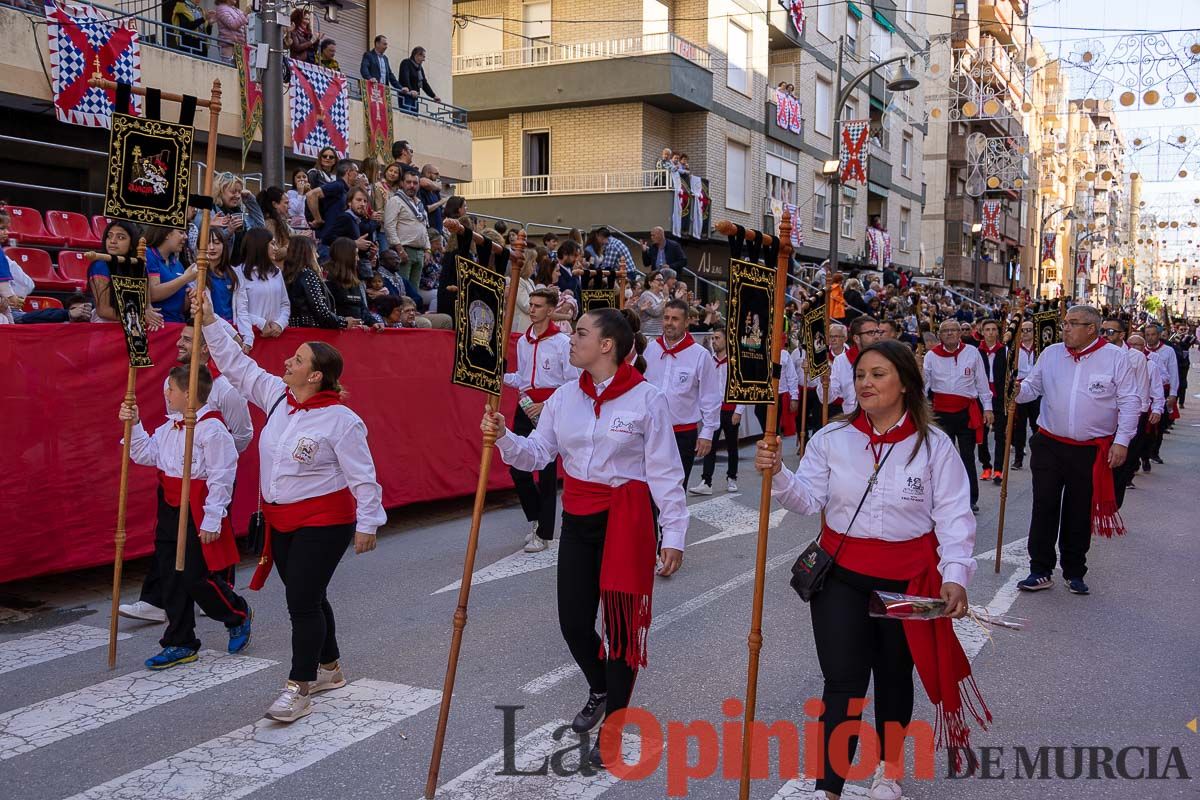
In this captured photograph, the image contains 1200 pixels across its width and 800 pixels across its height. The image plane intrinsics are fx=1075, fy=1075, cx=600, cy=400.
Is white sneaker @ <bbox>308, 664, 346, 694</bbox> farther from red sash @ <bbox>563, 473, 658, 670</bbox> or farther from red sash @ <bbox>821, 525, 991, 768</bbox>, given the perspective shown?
red sash @ <bbox>821, 525, 991, 768</bbox>

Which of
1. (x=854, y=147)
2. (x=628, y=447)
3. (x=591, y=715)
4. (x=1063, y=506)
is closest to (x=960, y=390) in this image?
(x=1063, y=506)

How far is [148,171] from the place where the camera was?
581 centimetres

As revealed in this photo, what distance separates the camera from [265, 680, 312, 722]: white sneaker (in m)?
4.93

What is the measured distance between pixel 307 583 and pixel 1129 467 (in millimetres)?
9794

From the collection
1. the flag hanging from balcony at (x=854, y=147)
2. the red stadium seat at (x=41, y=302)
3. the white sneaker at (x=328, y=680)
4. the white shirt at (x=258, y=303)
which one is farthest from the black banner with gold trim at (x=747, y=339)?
→ the flag hanging from balcony at (x=854, y=147)

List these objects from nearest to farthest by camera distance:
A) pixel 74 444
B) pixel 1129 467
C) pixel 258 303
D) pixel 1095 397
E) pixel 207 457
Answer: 1. pixel 207 457
2. pixel 74 444
3. pixel 1095 397
4. pixel 258 303
5. pixel 1129 467

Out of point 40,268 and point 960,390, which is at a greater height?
point 40,268

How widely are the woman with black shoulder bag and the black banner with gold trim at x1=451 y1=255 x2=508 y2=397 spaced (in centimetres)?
131

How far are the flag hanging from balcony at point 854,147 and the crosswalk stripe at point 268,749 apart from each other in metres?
19.7

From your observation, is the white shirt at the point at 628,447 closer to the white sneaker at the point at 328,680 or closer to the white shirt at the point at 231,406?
the white sneaker at the point at 328,680

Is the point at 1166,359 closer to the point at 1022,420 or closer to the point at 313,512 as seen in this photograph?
the point at 1022,420

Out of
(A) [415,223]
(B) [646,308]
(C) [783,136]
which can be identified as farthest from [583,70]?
(A) [415,223]

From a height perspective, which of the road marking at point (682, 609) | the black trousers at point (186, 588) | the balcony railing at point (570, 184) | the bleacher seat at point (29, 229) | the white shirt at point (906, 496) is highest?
the balcony railing at point (570, 184)

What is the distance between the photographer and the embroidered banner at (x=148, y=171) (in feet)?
18.7
